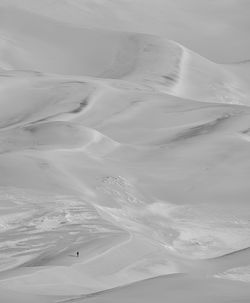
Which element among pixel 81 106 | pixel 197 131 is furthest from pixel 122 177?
pixel 81 106

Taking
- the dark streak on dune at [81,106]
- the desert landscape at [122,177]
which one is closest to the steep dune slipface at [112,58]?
the desert landscape at [122,177]

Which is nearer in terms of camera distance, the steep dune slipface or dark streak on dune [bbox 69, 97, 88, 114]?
dark streak on dune [bbox 69, 97, 88, 114]

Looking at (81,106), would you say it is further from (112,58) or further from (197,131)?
(112,58)

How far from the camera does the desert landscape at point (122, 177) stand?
91.5 inches

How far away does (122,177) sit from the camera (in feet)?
12.6

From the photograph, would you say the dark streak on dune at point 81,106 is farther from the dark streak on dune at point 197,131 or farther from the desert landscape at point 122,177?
the dark streak on dune at point 197,131

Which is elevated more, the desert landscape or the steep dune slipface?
the desert landscape

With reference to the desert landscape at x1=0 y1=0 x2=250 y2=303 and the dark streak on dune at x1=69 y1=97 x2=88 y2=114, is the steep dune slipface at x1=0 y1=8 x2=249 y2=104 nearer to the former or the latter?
the desert landscape at x1=0 y1=0 x2=250 y2=303

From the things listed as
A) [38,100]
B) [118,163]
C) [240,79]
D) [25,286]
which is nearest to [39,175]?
[118,163]

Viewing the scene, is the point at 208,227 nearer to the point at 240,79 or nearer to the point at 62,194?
the point at 62,194

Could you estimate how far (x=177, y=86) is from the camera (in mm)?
7082

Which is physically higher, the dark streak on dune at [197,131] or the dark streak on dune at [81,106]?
the dark streak on dune at [197,131]

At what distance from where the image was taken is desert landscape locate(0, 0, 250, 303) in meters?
2.32

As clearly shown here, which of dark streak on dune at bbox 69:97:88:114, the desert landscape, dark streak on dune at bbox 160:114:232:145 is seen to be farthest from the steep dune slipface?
dark streak on dune at bbox 160:114:232:145
